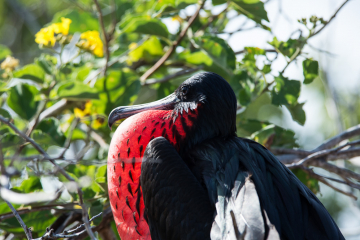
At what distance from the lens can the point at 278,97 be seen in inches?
76.4

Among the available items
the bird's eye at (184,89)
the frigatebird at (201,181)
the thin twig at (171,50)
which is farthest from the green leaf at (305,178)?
the thin twig at (171,50)

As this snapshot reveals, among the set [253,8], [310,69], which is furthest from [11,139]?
[310,69]

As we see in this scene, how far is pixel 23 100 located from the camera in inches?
78.6

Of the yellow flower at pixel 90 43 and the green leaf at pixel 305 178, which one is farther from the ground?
the yellow flower at pixel 90 43

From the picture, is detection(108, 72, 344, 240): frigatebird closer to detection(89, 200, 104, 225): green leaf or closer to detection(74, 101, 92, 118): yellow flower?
detection(89, 200, 104, 225): green leaf

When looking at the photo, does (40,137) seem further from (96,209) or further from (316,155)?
(316,155)

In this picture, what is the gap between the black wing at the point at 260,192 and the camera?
53.0 inches

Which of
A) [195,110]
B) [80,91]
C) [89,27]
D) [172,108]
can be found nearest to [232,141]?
[195,110]

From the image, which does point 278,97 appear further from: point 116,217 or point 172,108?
point 116,217

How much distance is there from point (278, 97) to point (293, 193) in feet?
1.96

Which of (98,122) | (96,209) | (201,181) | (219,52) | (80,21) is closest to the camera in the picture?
(201,181)

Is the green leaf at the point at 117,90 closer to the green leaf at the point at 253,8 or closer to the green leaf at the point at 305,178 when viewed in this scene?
the green leaf at the point at 253,8

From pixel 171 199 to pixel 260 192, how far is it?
0.32 meters

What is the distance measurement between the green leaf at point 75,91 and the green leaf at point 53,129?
0.16m
